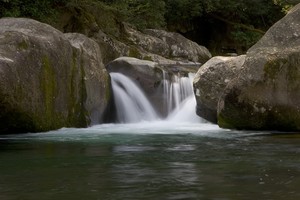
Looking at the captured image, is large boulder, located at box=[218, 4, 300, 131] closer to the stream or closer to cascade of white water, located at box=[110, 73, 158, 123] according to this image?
the stream

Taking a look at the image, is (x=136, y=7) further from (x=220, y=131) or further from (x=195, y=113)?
(x=220, y=131)

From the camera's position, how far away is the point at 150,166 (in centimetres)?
703

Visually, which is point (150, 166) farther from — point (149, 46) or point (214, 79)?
point (149, 46)

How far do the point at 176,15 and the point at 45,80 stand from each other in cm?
1690

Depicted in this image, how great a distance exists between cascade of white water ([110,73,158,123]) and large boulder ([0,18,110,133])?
2.16 feet

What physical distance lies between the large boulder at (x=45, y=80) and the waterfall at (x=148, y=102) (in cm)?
74

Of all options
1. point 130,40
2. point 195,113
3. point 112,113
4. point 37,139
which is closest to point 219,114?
point 195,113

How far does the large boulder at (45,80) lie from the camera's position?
37.1 feet

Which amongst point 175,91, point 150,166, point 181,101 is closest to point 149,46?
point 175,91

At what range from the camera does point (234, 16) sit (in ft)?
101

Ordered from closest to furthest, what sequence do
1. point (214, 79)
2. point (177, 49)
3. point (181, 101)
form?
point (214, 79) < point (181, 101) < point (177, 49)

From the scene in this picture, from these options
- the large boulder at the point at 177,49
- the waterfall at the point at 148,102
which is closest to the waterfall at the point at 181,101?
the waterfall at the point at 148,102

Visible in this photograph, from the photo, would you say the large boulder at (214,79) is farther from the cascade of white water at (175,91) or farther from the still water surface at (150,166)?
the still water surface at (150,166)

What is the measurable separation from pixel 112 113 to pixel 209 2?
14.3 metres
